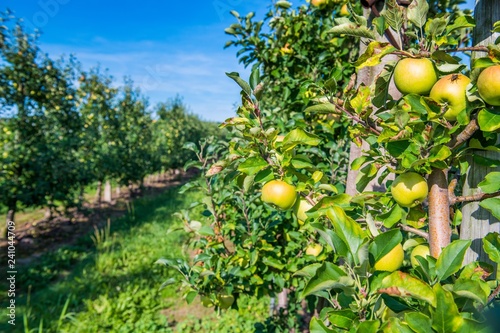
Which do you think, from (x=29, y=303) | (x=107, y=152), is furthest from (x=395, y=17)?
(x=107, y=152)

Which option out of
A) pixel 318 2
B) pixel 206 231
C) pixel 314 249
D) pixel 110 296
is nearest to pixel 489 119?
pixel 314 249

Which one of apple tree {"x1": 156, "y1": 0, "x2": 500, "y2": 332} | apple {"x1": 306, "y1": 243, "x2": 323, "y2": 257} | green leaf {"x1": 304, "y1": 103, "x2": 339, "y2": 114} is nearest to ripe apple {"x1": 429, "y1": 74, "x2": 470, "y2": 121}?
apple tree {"x1": 156, "y1": 0, "x2": 500, "y2": 332}

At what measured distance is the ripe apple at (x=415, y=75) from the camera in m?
0.68

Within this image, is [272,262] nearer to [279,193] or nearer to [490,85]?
[279,193]

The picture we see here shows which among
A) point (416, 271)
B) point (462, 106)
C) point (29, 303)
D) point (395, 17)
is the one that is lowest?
point (29, 303)

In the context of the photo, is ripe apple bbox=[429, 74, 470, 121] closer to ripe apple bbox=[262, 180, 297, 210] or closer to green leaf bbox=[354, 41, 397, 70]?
green leaf bbox=[354, 41, 397, 70]

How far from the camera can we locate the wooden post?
0.70 metres

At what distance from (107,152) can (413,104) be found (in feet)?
33.0

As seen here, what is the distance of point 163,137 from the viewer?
14.5m

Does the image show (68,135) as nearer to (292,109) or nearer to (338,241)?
(292,109)

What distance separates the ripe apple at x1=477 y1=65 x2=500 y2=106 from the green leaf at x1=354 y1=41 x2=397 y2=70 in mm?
184

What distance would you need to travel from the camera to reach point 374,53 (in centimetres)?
77

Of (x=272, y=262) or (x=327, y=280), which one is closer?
(x=327, y=280)

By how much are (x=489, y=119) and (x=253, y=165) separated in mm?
564
